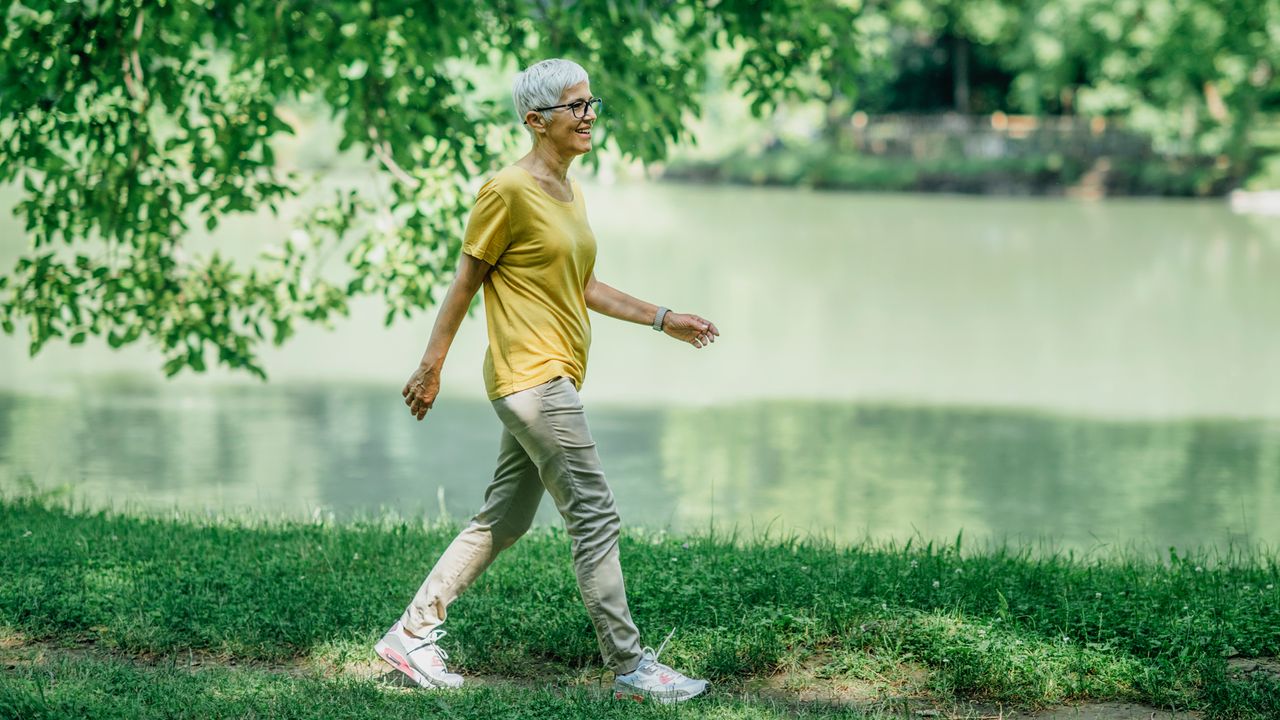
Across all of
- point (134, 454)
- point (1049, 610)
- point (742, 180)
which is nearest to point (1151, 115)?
point (742, 180)

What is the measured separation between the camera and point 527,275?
4.24m

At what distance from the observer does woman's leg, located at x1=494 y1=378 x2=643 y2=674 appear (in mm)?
4203

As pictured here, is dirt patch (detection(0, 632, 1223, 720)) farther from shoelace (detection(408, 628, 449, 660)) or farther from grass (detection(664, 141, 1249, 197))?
grass (detection(664, 141, 1249, 197))

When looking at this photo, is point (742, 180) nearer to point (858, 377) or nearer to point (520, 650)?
point (858, 377)

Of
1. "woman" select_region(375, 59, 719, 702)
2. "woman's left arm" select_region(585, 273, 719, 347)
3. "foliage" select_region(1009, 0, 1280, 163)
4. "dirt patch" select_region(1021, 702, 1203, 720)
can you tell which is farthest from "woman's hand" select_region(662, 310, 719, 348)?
"foliage" select_region(1009, 0, 1280, 163)

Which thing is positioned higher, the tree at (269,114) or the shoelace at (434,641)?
the tree at (269,114)

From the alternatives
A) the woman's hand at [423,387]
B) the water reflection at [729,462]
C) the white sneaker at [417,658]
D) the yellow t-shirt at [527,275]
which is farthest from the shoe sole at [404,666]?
the water reflection at [729,462]

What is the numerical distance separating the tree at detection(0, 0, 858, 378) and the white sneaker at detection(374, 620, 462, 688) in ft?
10.7

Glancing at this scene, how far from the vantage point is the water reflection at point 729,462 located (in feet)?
29.0

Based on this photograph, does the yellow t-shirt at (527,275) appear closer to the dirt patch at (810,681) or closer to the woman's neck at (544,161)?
the woman's neck at (544,161)

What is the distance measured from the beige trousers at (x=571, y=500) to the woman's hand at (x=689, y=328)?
423 mm

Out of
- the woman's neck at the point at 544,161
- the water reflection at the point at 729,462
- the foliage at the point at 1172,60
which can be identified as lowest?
the water reflection at the point at 729,462

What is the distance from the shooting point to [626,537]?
6016mm

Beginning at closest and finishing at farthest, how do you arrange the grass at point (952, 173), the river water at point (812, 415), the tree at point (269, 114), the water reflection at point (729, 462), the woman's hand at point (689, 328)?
the woman's hand at point (689, 328), the tree at point (269, 114), the water reflection at point (729, 462), the river water at point (812, 415), the grass at point (952, 173)
